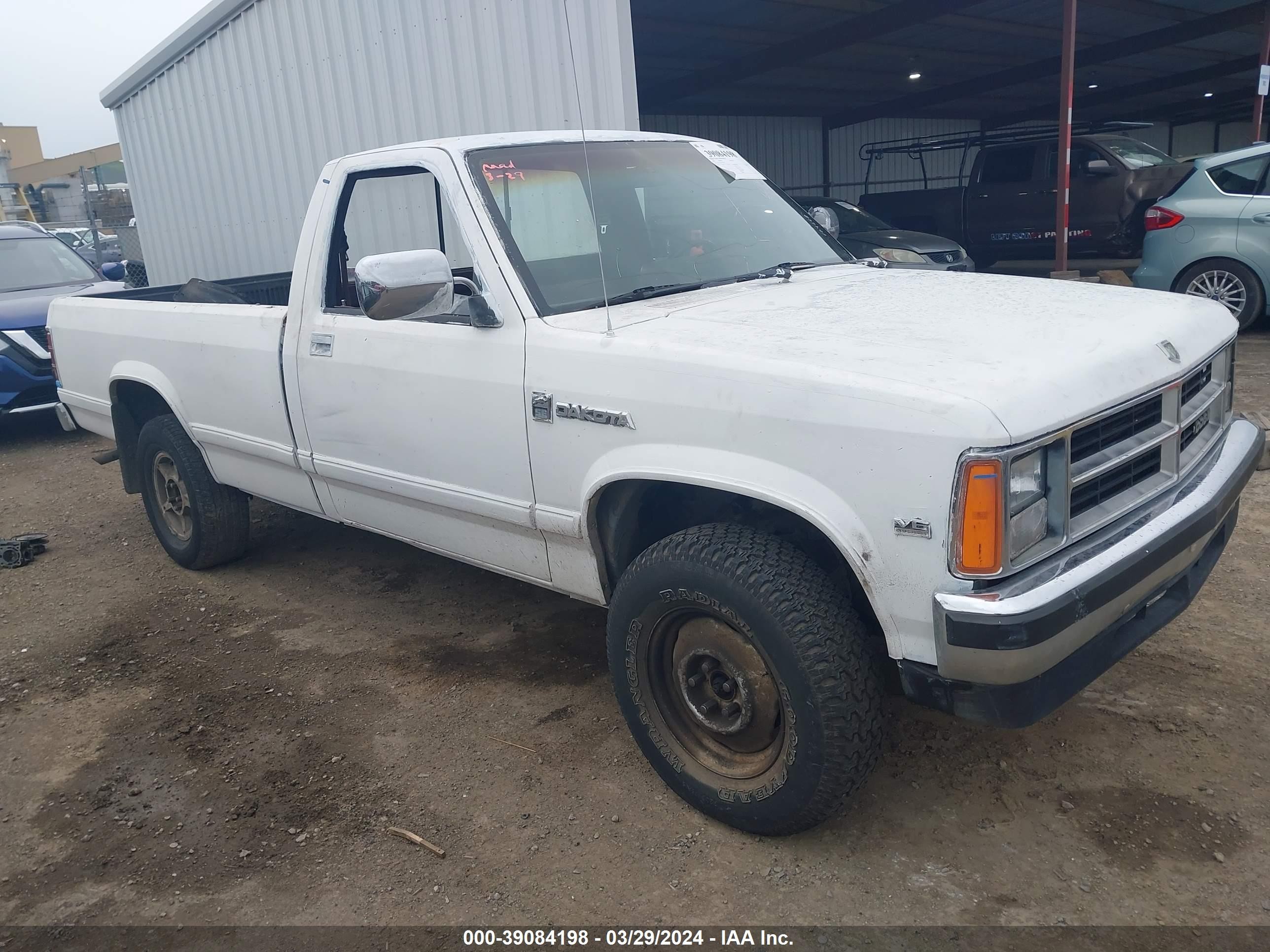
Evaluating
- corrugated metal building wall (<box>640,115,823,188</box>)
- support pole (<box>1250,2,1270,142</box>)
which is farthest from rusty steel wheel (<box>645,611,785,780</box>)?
corrugated metal building wall (<box>640,115,823,188</box>)

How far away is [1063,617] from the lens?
7.00 feet

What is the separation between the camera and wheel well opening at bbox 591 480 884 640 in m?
2.68

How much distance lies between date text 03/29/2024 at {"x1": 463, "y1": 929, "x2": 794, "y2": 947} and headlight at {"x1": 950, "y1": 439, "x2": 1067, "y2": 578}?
1.01m

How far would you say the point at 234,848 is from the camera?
2.80 metres

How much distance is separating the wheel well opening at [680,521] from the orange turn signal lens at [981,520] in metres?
0.49

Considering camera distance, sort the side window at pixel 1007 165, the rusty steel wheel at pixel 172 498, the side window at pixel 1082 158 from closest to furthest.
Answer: the rusty steel wheel at pixel 172 498
the side window at pixel 1082 158
the side window at pixel 1007 165

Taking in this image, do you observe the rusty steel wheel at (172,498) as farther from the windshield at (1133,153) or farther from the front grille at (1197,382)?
the windshield at (1133,153)

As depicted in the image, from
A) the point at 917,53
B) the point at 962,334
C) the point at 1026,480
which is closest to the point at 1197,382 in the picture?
the point at 962,334

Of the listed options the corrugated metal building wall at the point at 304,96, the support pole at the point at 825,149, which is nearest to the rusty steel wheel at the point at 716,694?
the corrugated metal building wall at the point at 304,96

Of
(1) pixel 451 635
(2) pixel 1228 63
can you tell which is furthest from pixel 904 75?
(1) pixel 451 635

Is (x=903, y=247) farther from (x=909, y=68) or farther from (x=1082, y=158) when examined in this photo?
(x=909, y=68)

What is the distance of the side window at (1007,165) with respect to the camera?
12.7m

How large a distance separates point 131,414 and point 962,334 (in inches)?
172

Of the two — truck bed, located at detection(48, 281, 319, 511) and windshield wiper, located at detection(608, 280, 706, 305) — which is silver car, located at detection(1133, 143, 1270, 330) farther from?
truck bed, located at detection(48, 281, 319, 511)
